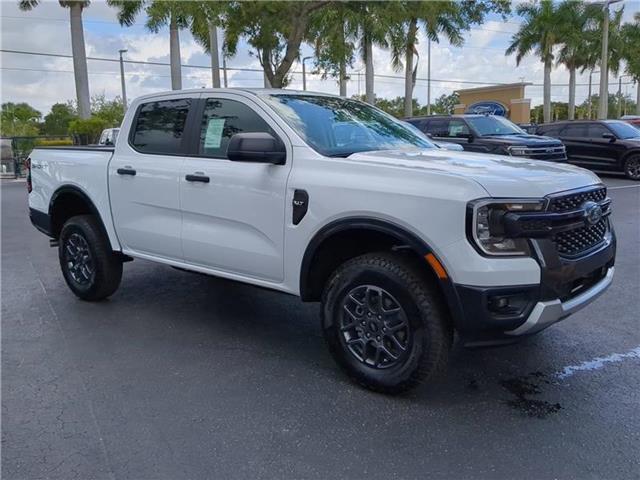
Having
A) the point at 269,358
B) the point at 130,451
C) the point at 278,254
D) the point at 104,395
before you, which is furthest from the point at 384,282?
the point at 104,395

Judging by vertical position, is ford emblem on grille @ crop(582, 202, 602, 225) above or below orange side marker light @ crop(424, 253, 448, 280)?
above

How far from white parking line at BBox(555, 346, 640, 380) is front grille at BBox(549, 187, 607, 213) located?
1163 mm

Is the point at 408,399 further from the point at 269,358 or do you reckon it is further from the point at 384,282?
the point at 269,358

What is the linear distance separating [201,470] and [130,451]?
44 centimetres

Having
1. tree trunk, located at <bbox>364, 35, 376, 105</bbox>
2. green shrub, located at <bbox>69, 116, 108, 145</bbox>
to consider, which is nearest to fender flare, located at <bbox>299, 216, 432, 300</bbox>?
tree trunk, located at <bbox>364, 35, 376, 105</bbox>

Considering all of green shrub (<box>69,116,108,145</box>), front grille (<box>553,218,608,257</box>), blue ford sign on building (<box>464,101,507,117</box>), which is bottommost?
front grille (<box>553,218,608,257</box>)

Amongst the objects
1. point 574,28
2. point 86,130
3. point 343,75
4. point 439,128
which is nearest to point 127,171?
point 439,128

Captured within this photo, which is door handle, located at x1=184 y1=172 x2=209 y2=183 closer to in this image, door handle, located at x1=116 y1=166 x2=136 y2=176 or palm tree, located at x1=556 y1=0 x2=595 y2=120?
door handle, located at x1=116 y1=166 x2=136 y2=176

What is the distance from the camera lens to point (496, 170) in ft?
11.5

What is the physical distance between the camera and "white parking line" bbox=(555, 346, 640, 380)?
13.0 ft

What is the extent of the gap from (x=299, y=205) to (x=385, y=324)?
956 mm

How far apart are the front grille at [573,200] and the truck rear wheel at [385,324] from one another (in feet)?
2.73

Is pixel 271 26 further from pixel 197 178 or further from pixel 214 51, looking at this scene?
pixel 197 178

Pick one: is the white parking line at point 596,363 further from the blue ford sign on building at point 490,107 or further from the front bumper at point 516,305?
the blue ford sign on building at point 490,107
